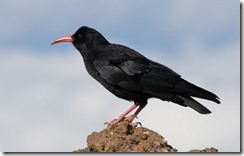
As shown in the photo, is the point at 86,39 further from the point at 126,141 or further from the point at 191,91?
the point at 126,141

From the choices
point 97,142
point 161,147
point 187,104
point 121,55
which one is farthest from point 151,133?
point 121,55

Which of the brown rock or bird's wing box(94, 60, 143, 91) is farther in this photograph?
bird's wing box(94, 60, 143, 91)

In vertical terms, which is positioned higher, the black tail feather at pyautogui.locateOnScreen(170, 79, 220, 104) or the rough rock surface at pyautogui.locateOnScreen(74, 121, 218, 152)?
the black tail feather at pyautogui.locateOnScreen(170, 79, 220, 104)

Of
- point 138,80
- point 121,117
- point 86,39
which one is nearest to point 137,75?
point 138,80

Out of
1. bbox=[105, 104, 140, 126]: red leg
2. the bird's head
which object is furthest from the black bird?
the bird's head

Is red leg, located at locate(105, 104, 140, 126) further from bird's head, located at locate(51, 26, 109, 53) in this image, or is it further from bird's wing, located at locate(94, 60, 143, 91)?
bird's head, located at locate(51, 26, 109, 53)

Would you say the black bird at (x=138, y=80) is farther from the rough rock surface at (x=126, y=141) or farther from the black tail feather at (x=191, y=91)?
the rough rock surface at (x=126, y=141)

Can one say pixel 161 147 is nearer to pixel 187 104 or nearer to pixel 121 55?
pixel 187 104

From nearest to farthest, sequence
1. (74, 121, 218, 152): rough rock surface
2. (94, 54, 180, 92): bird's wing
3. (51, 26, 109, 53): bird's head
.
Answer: (74, 121, 218, 152): rough rock surface
(94, 54, 180, 92): bird's wing
(51, 26, 109, 53): bird's head
